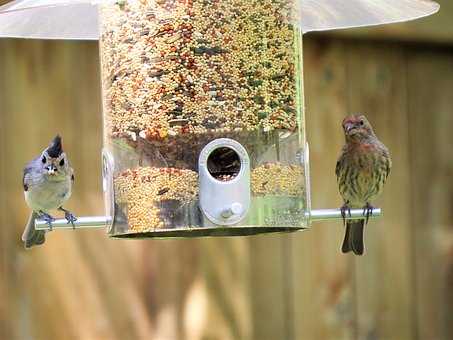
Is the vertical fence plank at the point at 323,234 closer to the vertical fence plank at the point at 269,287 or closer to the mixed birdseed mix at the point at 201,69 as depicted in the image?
the vertical fence plank at the point at 269,287

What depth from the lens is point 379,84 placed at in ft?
20.3

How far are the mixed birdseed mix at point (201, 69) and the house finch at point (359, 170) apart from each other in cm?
118

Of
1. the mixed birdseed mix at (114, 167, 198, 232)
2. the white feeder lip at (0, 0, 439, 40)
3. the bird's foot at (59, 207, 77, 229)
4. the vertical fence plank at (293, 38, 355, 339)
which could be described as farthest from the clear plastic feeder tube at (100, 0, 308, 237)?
the vertical fence plank at (293, 38, 355, 339)

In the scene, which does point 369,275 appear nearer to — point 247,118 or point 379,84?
point 379,84

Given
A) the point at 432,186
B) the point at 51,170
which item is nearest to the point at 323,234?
the point at 432,186

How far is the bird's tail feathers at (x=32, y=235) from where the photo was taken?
16.3ft

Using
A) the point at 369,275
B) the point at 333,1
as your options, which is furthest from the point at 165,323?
the point at 333,1

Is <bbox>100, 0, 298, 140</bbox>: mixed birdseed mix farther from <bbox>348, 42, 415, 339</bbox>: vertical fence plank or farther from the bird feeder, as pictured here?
<bbox>348, 42, 415, 339</bbox>: vertical fence plank

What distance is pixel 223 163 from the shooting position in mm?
4281

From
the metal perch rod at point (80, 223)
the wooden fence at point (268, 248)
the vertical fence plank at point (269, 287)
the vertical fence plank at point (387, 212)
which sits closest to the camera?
the metal perch rod at point (80, 223)

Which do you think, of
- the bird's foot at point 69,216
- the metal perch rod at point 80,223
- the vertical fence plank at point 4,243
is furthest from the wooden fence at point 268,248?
the metal perch rod at point 80,223

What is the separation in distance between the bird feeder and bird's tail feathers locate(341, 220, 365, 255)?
1.10 meters

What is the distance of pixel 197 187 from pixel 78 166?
1258mm

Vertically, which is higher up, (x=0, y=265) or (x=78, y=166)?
(x=78, y=166)
